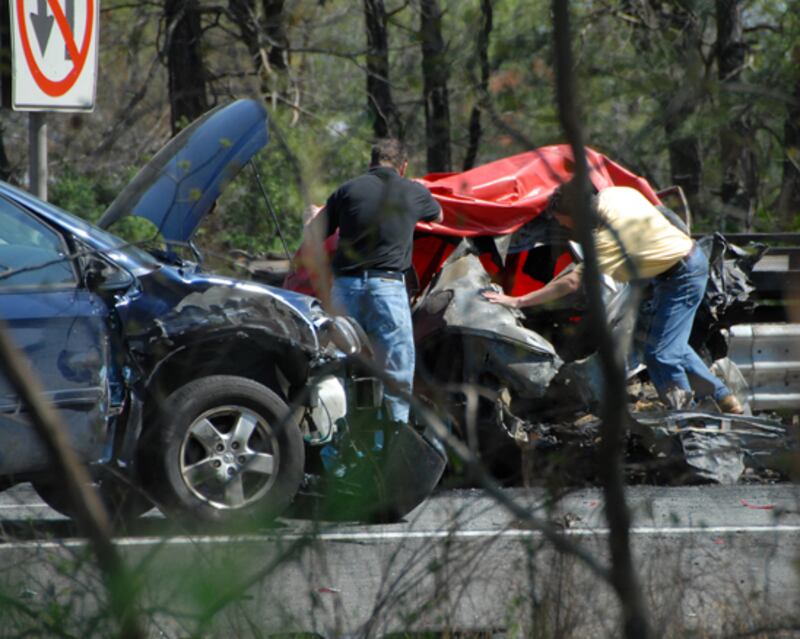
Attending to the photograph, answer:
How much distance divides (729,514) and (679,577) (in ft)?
10.3

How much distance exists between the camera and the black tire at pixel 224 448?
6109 millimetres

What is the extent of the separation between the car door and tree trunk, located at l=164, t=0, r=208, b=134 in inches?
332

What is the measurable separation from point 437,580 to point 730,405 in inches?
201

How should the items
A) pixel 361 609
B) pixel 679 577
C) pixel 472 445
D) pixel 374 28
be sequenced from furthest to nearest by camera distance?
pixel 374 28 < pixel 361 609 < pixel 679 577 < pixel 472 445

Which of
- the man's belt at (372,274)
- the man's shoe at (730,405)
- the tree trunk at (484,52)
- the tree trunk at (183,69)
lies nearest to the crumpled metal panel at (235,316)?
the man's belt at (372,274)

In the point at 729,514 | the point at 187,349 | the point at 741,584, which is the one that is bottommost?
the point at 729,514

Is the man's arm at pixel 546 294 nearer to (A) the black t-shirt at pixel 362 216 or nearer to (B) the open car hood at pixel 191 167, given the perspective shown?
(A) the black t-shirt at pixel 362 216

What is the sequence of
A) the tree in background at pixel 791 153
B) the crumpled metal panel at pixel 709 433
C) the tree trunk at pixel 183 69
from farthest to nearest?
1. the tree trunk at pixel 183 69
2. the crumpled metal panel at pixel 709 433
3. the tree in background at pixel 791 153

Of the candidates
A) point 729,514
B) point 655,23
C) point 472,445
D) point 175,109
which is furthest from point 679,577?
point 175,109

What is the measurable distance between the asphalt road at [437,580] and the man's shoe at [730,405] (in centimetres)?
352

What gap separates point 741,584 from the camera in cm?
406

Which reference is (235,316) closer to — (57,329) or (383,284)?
(57,329)

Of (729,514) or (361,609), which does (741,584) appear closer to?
(361,609)

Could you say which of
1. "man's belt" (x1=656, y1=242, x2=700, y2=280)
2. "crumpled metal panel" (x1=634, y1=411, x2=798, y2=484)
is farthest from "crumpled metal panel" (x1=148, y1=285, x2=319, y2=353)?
"man's belt" (x1=656, y1=242, x2=700, y2=280)
